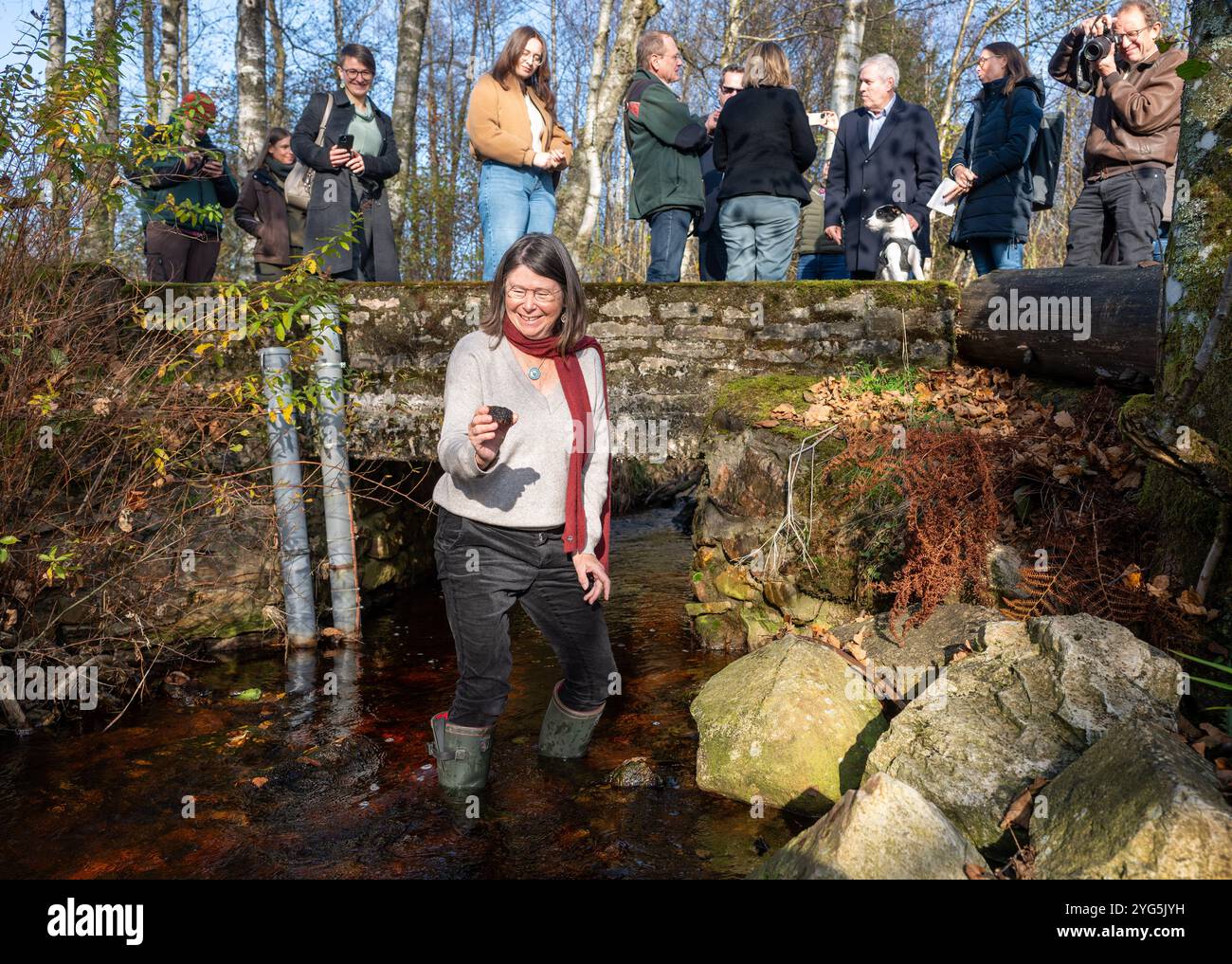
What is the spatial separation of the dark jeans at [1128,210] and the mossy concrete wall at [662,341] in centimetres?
119

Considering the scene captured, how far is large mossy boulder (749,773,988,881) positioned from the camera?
2.69m

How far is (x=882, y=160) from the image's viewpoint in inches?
266

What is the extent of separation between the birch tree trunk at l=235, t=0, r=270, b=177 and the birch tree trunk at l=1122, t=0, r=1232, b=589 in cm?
844

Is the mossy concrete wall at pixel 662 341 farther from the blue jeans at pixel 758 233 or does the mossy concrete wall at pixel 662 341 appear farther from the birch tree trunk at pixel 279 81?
the birch tree trunk at pixel 279 81

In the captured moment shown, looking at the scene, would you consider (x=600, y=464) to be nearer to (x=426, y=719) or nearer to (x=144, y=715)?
(x=426, y=719)

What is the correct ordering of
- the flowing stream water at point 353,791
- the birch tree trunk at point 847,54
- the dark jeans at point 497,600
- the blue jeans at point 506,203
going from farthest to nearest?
the birch tree trunk at point 847,54 < the blue jeans at point 506,203 < the dark jeans at point 497,600 < the flowing stream water at point 353,791

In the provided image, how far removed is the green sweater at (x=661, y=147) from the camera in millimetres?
6645

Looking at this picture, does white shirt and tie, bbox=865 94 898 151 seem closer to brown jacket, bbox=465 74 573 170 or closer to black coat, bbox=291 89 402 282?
brown jacket, bbox=465 74 573 170

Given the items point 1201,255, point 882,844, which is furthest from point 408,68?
point 882,844

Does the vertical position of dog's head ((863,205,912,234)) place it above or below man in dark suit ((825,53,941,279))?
below

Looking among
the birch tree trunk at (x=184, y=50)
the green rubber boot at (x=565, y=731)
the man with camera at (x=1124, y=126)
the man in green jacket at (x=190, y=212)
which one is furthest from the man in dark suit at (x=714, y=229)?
the birch tree trunk at (x=184, y=50)

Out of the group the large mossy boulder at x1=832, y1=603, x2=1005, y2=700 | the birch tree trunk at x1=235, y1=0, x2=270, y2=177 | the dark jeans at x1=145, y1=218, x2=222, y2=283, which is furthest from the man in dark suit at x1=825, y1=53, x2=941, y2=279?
the birch tree trunk at x1=235, y1=0, x2=270, y2=177

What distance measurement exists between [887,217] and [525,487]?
14.2 feet
